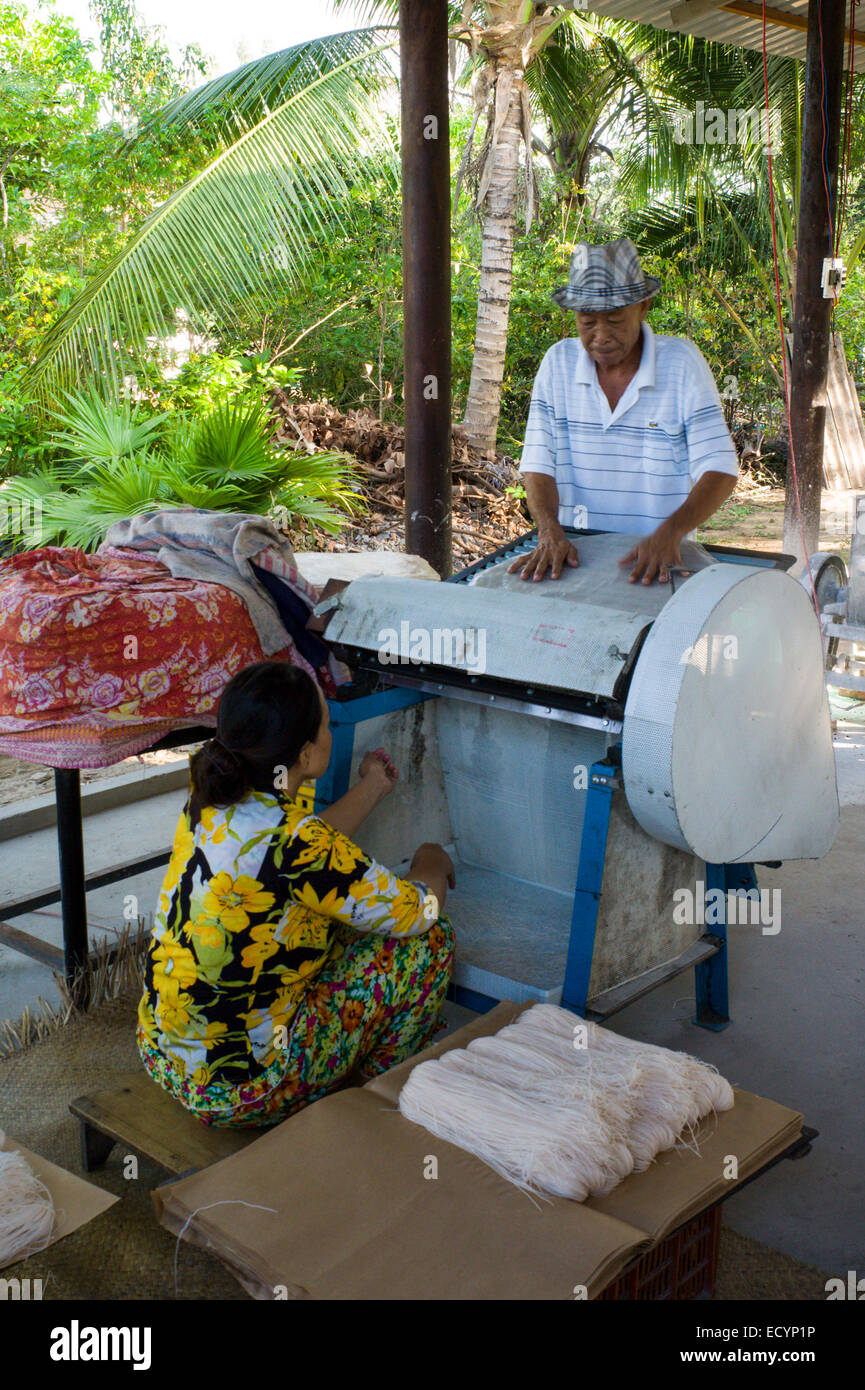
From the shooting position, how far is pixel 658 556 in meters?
2.91

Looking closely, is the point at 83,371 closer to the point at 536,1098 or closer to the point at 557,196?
the point at 536,1098

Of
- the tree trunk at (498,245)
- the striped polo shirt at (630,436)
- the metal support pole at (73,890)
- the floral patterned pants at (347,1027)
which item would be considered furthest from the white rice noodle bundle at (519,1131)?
the tree trunk at (498,245)

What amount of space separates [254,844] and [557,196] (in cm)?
1307

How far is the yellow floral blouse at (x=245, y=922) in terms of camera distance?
208 cm

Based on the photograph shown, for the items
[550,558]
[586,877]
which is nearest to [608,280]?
[550,558]

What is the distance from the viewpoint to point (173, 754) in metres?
5.25

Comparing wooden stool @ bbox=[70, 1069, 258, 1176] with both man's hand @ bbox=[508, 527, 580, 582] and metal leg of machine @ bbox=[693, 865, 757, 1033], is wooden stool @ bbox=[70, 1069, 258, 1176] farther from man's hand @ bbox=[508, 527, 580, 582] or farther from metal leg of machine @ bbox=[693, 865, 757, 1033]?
man's hand @ bbox=[508, 527, 580, 582]

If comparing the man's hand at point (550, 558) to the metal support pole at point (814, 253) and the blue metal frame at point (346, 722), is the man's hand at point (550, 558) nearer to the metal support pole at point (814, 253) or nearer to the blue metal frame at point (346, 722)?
the blue metal frame at point (346, 722)

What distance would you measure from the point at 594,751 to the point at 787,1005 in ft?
2.78

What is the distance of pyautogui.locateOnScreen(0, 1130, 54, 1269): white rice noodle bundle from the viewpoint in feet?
6.10

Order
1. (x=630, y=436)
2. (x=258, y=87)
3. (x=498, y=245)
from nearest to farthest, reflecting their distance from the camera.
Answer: (x=630, y=436) → (x=258, y=87) → (x=498, y=245)

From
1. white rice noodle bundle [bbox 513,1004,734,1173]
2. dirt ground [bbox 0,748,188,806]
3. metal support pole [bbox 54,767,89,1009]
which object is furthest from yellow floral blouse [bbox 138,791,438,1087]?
dirt ground [bbox 0,748,188,806]

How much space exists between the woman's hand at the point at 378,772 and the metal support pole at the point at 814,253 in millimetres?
4944

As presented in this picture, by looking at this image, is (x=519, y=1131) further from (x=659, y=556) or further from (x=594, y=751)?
(x=659, y=556)
